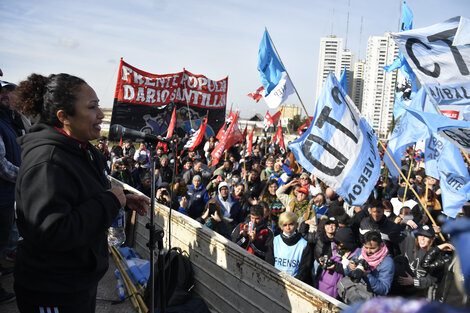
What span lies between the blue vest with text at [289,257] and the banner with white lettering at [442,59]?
2.63 metres

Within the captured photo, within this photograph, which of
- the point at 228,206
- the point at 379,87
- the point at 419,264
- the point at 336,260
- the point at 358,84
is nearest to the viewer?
the point at 336,260

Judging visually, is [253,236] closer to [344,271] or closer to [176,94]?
[344,271]

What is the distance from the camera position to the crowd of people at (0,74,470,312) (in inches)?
66.6

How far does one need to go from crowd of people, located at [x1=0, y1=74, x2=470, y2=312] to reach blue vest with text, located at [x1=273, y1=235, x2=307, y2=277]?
0.01m

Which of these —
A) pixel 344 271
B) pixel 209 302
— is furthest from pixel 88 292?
pixel 344 271

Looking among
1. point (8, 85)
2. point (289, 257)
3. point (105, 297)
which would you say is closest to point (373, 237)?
point (289, 257)

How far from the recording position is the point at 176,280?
4188mm

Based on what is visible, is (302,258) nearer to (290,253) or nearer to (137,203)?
(290,253)

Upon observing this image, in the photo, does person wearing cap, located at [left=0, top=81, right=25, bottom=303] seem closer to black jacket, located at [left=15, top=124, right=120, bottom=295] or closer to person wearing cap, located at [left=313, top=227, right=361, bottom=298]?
black jacket, located at [left=15, top=124, right=120, bottom=295]

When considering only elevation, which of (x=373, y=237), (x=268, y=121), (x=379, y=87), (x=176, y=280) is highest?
(x=379, y=87)

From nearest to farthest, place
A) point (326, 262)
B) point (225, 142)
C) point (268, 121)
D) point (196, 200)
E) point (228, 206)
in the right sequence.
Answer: point (326, 262), point (228, 206), point (196, 200), point (225, 142), point (268, 121)

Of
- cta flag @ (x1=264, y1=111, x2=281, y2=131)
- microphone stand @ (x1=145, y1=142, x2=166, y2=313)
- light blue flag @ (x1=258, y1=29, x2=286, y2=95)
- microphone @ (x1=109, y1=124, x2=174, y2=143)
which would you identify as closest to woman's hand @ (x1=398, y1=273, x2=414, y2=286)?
microphone stand @ (x1=145, y1=142, x2=166, y2=313)

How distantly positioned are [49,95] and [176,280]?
9.32 ft

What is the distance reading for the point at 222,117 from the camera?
54.5 feet
